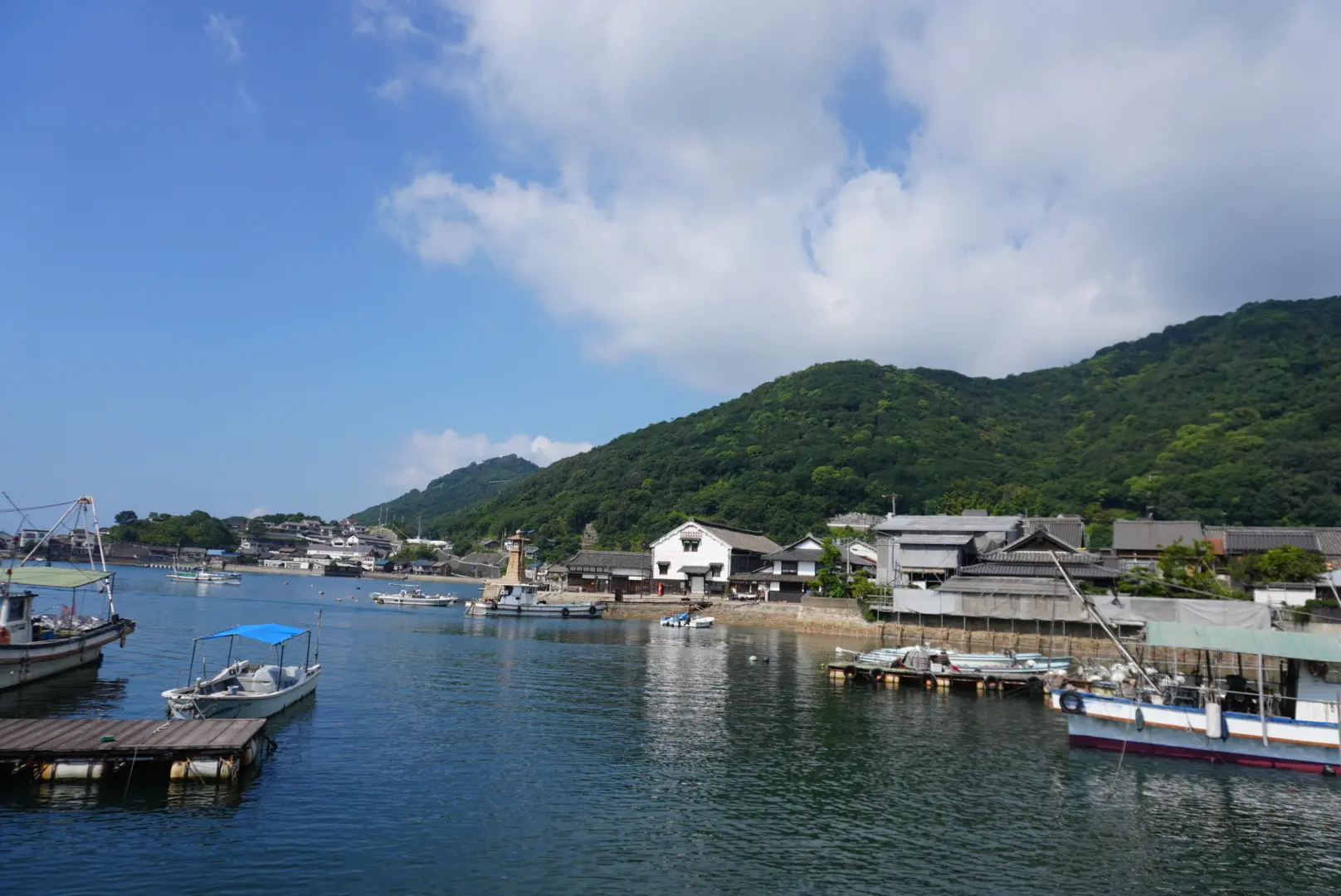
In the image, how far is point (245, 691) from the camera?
25.3 m

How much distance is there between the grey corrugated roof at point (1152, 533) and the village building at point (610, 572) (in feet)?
156

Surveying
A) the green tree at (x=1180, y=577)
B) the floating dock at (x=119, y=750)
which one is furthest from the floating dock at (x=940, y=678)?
the floating dock at (x=119, y=750)

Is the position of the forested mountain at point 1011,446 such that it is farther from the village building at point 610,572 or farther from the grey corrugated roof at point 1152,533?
the village building at point 610,572

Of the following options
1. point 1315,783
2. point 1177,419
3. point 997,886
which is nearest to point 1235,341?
point 1177,419

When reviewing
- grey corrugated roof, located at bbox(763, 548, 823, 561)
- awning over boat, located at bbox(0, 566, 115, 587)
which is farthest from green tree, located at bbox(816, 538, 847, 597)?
awning over boat, located at bbox(0, 566, 115, 587)

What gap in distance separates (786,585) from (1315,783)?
2256 inches

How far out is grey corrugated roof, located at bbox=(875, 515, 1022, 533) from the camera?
6450cm

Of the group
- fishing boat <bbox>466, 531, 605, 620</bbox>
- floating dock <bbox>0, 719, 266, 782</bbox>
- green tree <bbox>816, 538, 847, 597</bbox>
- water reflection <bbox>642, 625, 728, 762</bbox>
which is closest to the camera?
floating dock <bbox>0, 719, 266, 782</bbox>

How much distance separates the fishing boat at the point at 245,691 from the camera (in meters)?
23.0

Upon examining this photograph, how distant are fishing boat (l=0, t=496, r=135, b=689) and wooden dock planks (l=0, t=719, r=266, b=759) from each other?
42.1 feet

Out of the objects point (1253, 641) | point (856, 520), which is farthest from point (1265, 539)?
point (856, 520)

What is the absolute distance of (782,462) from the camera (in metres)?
132

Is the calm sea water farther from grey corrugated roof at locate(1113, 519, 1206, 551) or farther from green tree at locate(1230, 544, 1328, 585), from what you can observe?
grey corrugated roof at locate(1113, 519, 1206, 551)

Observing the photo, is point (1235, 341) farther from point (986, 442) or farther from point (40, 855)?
point (40, 855)
